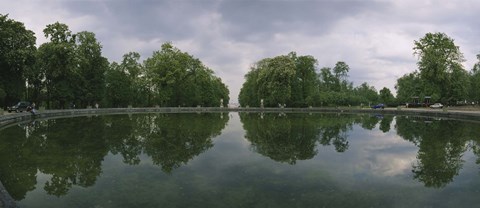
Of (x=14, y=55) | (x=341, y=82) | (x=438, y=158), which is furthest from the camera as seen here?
(x=341, y=82)

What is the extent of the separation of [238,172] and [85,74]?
5921 cm

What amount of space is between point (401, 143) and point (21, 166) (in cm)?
1841

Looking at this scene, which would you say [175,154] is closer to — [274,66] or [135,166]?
[135,166]

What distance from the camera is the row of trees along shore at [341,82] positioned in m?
60.6

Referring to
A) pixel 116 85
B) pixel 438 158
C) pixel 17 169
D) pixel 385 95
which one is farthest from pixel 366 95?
pixel 17 169

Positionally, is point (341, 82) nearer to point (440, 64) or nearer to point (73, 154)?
point (440, 64)

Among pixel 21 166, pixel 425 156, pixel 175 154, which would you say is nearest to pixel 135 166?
pixel 175 154

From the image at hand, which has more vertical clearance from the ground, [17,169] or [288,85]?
[288,85]

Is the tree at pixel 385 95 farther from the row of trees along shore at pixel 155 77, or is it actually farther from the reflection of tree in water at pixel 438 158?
the reflection of tree in water at pixel 438 158

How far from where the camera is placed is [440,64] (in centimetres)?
5806

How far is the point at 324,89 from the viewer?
98.4 meters

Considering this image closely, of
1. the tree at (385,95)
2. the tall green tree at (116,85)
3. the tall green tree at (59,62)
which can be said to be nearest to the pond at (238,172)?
the tall green tree at (59,62)

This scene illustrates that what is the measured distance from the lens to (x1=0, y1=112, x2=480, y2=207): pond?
8.94 metres

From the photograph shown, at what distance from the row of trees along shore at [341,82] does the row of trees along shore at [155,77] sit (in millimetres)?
160
